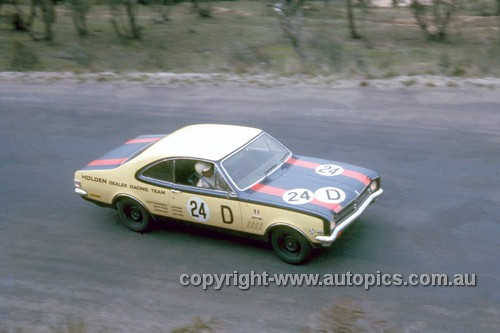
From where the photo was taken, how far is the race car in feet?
23.6

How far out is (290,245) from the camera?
24.2 feet

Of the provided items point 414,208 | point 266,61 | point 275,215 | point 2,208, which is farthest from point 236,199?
point 266,61

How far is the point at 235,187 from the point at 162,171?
1.11 metres

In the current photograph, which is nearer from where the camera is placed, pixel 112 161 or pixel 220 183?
pixel 220 183

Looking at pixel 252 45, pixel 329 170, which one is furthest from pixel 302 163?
pixel 252 45

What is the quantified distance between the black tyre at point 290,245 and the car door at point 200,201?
502 millimetres

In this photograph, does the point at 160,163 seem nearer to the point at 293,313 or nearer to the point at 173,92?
the point at 293,313

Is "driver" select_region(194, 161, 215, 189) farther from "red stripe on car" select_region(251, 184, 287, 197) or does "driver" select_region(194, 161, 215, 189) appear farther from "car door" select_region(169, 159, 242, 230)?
"red stripe on car" select_region(251, 184, 287, 197)

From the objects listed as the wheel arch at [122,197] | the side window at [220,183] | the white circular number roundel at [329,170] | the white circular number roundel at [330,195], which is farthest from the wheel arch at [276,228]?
the wheel arch at [122,197]

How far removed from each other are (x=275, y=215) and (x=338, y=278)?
40.2 inches

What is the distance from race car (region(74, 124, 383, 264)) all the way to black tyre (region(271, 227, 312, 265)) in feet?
0.04

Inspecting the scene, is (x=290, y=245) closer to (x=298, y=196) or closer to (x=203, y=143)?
(x=298, y=196)

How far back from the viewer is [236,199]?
7449mm

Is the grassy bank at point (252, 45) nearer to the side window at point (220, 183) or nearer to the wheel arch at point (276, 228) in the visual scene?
the side window at point (220, 183)
